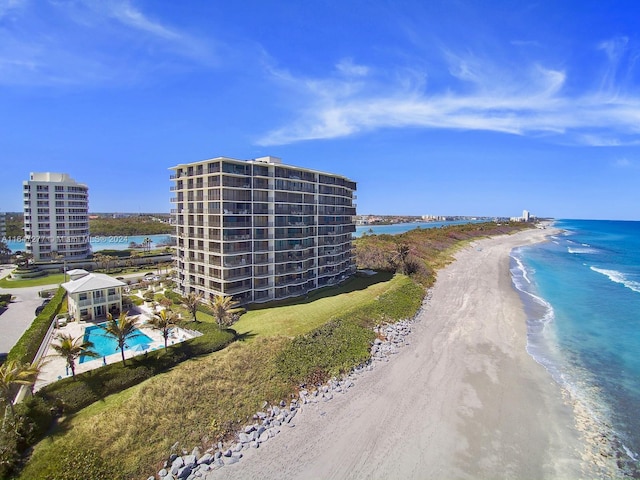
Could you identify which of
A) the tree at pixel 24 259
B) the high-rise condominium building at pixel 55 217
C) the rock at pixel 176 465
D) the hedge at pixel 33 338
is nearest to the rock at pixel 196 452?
the rock at pixel 176 465

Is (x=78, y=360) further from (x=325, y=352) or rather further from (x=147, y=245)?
(x=147, y=245)

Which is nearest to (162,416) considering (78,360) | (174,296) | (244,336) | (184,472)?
(184,472)

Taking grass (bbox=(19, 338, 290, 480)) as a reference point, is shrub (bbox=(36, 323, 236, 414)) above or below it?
above

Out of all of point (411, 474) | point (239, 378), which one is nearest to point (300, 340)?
point (239, 378)

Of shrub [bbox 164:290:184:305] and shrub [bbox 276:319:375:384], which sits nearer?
shrub [bbox 276:319:375:384]

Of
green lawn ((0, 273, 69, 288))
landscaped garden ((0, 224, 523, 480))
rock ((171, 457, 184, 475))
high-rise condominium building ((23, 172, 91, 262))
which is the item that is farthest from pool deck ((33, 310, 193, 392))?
high-rise condominium building ((23, 172, 91, 262))

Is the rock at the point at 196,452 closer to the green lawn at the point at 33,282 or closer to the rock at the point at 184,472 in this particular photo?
the rock at the point at 184,472

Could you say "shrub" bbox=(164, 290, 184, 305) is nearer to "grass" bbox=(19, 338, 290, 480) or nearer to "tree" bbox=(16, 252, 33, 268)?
"grass" bbox=(19, 338, 290, 480)
